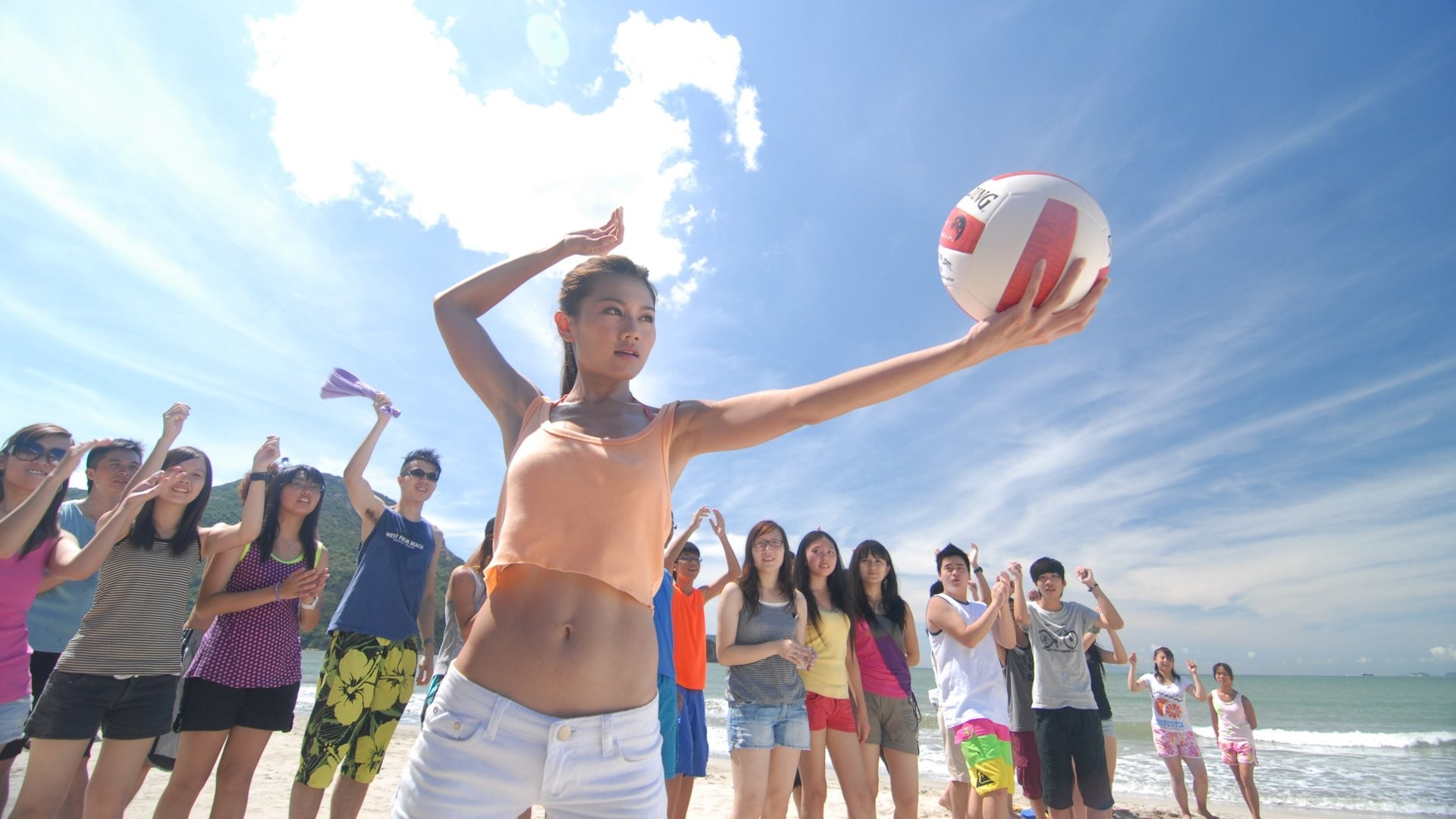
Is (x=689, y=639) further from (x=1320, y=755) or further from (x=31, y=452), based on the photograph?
→ (x=1320, y=755)

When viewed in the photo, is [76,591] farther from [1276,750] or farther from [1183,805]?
[1276,750]

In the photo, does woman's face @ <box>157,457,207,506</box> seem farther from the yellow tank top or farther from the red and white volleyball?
the red and white volleyball

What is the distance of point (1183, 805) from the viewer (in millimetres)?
9930

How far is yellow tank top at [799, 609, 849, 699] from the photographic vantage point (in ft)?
18.4

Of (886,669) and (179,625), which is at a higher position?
(886,669)

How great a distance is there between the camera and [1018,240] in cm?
234

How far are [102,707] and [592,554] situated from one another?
3764mm

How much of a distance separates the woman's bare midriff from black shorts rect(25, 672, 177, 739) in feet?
11.1

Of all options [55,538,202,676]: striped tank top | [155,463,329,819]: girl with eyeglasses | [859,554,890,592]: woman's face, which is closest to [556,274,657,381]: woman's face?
[155,463,329,819]: girl with eyeglasses

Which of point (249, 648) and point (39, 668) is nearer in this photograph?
point (249, 648)

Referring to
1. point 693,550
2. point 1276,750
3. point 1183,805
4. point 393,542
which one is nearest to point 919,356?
point 393,542

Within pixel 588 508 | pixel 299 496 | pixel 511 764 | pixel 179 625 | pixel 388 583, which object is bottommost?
pixel 511 764

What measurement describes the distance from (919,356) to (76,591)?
222 inches

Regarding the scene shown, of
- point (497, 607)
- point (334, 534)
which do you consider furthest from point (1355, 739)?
point (334, 534)
